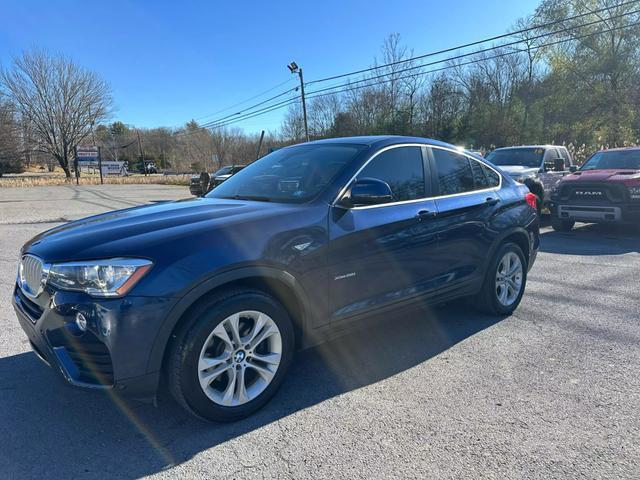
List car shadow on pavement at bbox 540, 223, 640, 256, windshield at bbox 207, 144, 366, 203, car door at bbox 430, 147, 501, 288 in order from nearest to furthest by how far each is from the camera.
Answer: windshield at bbox 207, 144, 366, 203
car door at bbox 430, 147, 501, 288
car shadow on pavement at bbox 540, 223, 640, 256

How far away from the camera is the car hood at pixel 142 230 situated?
2.43m

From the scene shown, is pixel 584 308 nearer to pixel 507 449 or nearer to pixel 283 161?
pixel 507 449

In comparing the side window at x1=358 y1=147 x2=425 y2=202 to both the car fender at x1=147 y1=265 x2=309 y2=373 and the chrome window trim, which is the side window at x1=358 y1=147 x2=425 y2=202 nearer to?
the chrome window trim

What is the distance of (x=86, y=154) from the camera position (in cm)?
3725

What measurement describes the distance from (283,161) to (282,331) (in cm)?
169

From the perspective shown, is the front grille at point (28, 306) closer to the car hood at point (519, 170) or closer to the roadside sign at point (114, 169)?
the car hood at point (519, 170)

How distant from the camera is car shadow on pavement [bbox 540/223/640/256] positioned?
782cm

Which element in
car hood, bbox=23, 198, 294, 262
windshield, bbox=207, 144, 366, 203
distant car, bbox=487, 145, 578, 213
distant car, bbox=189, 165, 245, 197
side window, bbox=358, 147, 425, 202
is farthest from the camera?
distant car, bbox=189, 165, 245, 197

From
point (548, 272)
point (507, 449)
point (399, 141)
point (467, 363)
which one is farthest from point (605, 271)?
point (507, 449)

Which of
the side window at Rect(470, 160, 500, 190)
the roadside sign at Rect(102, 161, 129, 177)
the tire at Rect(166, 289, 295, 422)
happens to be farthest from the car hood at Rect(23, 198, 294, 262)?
the roadside sign at Rect(102, 161, 129, 177)

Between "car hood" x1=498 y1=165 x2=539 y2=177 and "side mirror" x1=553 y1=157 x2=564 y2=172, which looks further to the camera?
"side mirror" x1=553 y1=157 x2=564 y2=172

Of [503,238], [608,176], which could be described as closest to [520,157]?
[608,176]

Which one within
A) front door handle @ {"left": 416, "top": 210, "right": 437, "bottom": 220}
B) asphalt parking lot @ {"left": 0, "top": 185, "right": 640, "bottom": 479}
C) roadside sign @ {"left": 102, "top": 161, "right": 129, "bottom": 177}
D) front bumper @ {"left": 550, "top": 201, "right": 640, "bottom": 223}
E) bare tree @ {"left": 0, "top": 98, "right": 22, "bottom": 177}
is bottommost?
asphalt parking lot @ {"left": 0, "top": 185, "right": 640, "bottom": 479}

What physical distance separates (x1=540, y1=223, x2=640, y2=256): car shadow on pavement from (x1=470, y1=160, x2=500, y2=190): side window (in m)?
4.03
